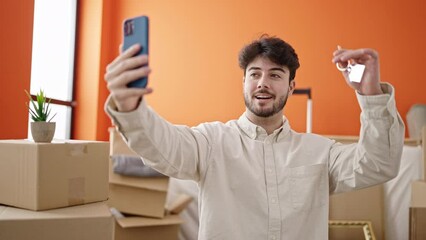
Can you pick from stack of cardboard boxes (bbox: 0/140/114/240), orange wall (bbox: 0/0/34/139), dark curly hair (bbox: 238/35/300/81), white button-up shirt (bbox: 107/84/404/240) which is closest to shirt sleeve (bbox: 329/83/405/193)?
white button-up shirt (bbox: 107/84/404/240)

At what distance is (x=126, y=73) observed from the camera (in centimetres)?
81

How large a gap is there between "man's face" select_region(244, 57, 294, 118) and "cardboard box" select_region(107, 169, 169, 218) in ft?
4.19

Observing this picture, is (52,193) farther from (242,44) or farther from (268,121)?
(242,44)

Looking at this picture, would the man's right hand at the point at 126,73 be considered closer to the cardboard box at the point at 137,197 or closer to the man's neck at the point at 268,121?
the man's neck at the point at 268,121

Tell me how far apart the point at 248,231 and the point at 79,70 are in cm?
264

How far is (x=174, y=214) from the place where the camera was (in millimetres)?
2541

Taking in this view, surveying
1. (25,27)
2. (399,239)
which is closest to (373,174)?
(399,239)

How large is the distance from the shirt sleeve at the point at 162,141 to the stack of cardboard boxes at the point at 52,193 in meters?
0.35

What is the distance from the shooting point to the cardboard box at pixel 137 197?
2428 mm

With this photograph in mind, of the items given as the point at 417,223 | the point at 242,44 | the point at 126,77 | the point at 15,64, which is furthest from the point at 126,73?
the point at 242,44

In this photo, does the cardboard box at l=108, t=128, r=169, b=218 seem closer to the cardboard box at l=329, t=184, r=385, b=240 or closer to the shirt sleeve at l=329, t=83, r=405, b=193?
the cardboard box at l=329, t=184, r=385, b=240

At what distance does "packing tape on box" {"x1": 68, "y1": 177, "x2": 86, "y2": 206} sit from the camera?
1384mm

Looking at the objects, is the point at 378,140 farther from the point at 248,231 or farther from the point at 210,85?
the point at 210,85

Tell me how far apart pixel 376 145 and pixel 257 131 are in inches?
13.7
